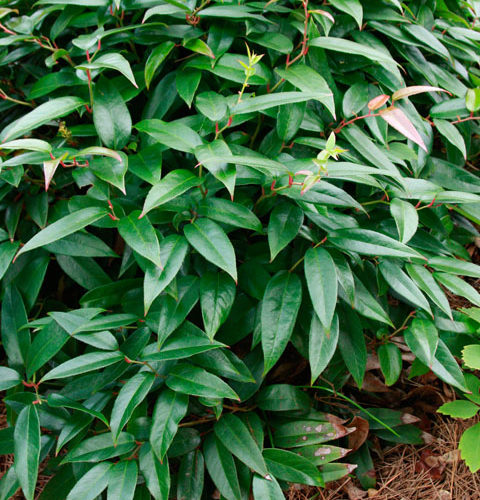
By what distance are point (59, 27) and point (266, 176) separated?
673mm

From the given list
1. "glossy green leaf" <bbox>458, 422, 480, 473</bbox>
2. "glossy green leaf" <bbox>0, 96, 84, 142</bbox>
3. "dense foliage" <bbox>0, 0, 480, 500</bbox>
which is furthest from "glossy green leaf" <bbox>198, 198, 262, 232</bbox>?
"glossy green leaf" <bbox>458, 422, 480, 473</bbox>

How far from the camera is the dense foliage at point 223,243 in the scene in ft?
3.08

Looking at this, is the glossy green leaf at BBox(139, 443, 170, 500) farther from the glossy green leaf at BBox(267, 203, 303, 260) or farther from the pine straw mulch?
the glossy green leaf at BBox(267, 203, 303, 260)

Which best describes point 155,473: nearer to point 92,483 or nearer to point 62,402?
point 92,483

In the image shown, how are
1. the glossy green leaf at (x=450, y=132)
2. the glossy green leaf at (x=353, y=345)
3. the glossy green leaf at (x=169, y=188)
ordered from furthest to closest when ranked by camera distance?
the glossy green leaf at (x=450, y=132)
the glossy green leaf at (x=353, y=345)
the glossy green leaf at (x=169, y=188)

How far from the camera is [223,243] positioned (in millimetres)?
917

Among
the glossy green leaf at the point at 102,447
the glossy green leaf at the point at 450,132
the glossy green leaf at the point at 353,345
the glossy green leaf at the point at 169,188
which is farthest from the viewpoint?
the glossy green leaf at the point at 450,132

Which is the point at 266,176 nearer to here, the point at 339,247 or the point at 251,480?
the point at 339,247

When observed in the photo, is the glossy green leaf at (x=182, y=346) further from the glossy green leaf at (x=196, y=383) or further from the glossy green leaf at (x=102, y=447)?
the glossy green leaf at (x=102, y=447)

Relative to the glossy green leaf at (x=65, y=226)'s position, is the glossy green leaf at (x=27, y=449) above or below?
below

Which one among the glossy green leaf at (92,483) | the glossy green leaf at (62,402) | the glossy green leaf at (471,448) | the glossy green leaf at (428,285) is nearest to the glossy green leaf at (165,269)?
the glossy green leaf at (62,402)

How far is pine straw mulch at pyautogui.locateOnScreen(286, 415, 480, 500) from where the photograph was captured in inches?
46.0

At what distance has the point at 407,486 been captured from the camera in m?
1.20

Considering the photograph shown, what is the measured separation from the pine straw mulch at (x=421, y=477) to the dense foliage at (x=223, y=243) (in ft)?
0.19
